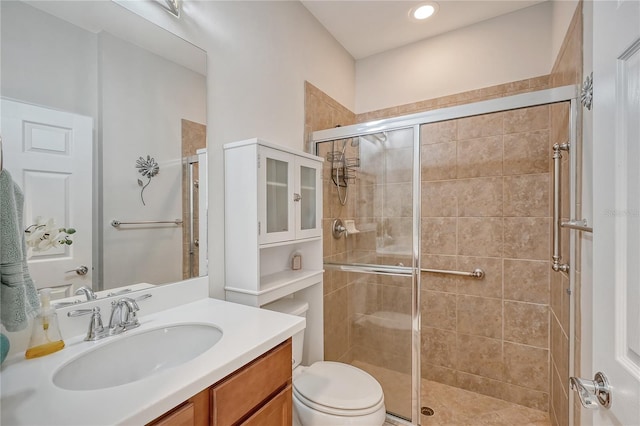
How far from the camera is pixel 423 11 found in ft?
6.51

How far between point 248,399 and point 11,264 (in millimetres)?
712

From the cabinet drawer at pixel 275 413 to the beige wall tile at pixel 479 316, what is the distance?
1.71m

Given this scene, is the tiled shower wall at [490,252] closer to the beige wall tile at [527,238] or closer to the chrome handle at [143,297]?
the beige wall tile at [527,238]

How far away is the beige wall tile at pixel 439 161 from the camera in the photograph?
7.33 feet

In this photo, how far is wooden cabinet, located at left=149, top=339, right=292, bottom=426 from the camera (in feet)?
2.26

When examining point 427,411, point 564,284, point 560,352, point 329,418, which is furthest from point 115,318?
point 560,352

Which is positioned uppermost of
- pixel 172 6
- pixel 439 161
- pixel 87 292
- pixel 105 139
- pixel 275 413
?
pixel 172 6

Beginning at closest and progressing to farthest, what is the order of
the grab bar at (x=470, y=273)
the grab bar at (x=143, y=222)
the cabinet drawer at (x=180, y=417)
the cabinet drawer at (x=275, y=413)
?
the cabinet drawer at (x=180, y=417) → the cabinet drawer at (x=275, y=413) → the grab bar at (x=143, y=222) → the grab bar at (x=470, y=273)

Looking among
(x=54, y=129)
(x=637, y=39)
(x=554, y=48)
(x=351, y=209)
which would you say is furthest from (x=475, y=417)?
(x=54, y=129)

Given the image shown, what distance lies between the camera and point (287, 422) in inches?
40.1

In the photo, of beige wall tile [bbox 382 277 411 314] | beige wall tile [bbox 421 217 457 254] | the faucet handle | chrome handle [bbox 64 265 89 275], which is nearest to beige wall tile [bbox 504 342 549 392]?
beige wall tile [bbox 421 217 457 254]

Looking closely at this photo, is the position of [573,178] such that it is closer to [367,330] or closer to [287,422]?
[367,330]

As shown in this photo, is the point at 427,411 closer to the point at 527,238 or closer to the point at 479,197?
the point at 527,238

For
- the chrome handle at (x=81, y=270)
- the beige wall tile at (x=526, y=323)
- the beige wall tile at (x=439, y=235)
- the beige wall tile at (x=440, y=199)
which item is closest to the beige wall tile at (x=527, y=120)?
the beige wall tile at (x=440, y=199)
